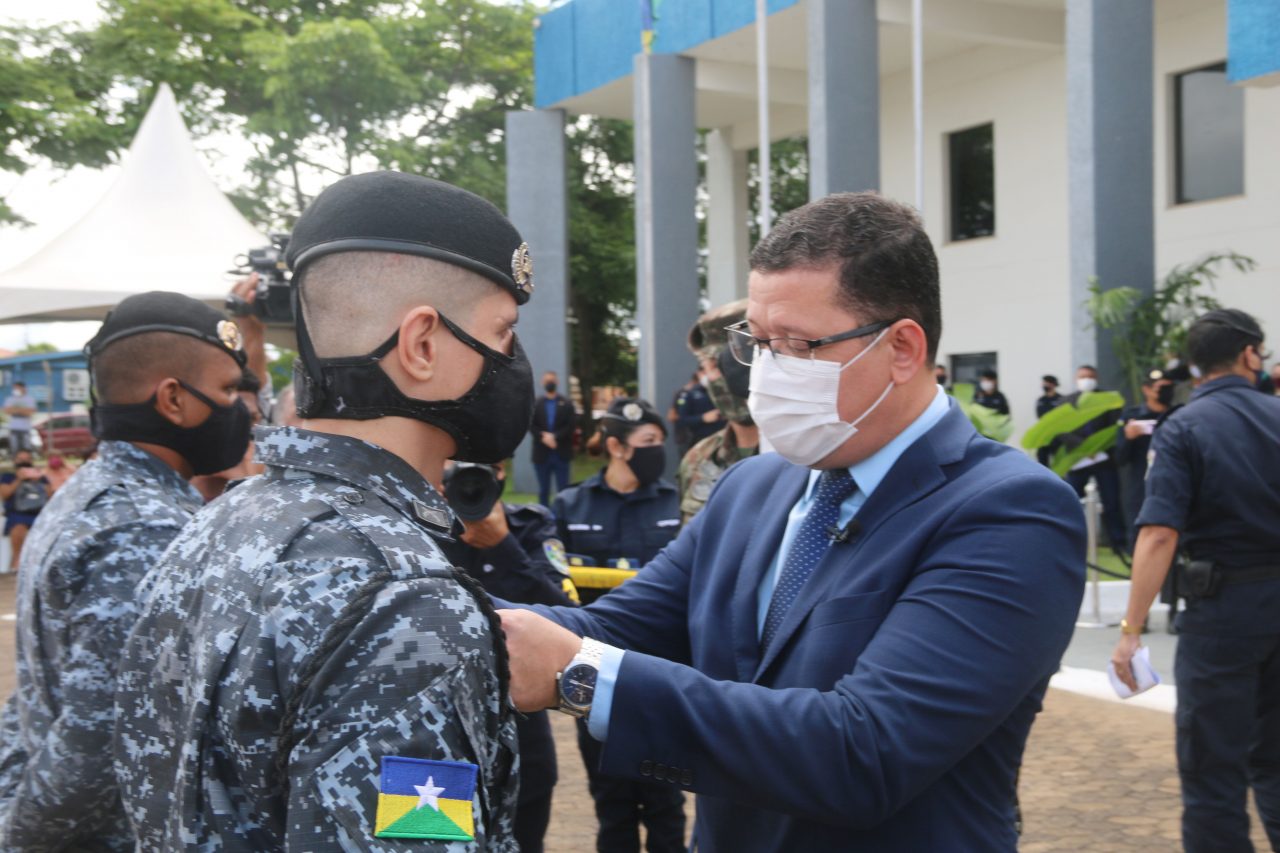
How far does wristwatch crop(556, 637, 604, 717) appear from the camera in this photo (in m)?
1.84

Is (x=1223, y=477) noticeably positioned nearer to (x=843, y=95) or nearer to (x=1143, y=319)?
(x=1143, y=319)

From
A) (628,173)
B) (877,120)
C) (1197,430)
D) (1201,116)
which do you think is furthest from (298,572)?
(628,173)

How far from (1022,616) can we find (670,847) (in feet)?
10.5

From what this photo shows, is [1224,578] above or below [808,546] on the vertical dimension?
Result: below

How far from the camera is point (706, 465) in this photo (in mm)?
5504

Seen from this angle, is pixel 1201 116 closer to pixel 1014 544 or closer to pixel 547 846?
pixel 547 846

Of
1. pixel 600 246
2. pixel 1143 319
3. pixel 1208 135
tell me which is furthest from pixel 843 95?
pixel 600 246

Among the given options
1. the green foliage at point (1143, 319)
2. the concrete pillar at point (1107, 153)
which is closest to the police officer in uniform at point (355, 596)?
the green foliage at point (1143, 319)

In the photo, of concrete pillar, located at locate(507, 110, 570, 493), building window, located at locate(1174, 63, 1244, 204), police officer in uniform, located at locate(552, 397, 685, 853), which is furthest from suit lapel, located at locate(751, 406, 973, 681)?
concrete pillar, located at locate(507, 110, 570, 493)

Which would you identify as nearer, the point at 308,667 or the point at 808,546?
the point at 308,667

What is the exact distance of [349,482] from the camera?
1.57 m

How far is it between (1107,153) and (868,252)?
1091 centimetres

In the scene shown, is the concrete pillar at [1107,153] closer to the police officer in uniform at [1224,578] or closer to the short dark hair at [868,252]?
the police officer in uniform at [1224,578]

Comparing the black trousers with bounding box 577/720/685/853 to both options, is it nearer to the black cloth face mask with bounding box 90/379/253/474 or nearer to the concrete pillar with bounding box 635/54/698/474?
A: the black cloth face mask with bounding box 90/379/253/474
